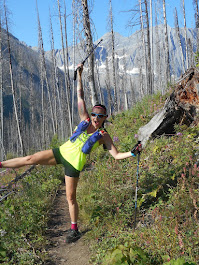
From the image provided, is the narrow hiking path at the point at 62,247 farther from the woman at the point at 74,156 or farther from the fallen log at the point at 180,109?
the fallen log at the point at 180,109

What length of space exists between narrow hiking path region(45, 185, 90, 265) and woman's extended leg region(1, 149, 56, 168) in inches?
49.7

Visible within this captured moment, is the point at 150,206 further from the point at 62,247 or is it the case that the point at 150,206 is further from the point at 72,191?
the point at 62,247

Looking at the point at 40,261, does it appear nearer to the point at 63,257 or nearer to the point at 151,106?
the point at 63,257

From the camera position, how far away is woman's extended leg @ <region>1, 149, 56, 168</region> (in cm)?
336

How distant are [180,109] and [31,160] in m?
3.92

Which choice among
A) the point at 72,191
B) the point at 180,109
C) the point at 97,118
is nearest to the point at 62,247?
the point at 72,191

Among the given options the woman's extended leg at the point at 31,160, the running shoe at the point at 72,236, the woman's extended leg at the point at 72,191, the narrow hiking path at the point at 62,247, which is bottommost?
the narrow hiking path at the point at 62,247

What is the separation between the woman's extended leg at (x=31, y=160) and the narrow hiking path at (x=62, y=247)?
49.7 inches

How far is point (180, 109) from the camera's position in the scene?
5.55 meters

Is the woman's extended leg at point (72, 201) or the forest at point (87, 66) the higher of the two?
the forest at point (87, 66)

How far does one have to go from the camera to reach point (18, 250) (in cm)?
304

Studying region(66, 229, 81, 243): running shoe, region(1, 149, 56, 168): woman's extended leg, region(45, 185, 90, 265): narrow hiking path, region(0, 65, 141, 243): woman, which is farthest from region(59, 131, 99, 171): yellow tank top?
region(45, 185, 90, 265): narrow hiking path

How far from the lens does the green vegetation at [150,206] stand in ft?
7.91

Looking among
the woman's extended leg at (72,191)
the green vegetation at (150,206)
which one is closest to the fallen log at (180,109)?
the green vegetation at (150,206)
